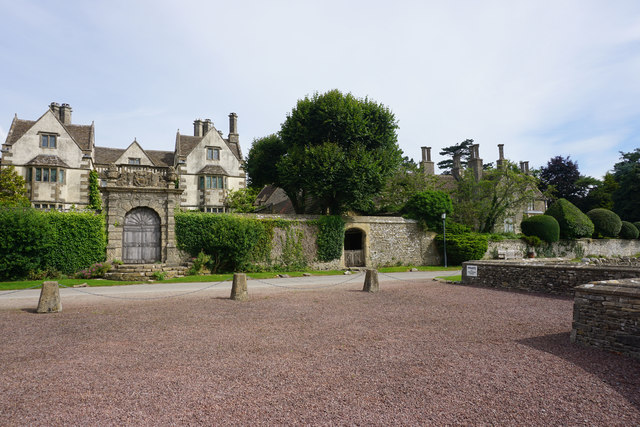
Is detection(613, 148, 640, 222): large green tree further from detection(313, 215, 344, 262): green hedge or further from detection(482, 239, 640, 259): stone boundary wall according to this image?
detection(313, 215, 344, 262): green hedge

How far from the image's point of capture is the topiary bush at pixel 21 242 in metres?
16.2

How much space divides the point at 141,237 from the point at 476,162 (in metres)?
34.1

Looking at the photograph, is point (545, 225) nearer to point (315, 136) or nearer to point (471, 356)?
point (315, 136)

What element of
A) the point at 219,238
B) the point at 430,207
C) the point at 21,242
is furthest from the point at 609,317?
the point at 21,242

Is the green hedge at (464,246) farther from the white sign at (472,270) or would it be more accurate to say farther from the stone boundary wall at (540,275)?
the white sign at (472,270)

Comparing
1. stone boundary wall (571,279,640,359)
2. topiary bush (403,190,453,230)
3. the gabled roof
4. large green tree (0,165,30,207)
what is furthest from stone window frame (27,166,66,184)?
stone boundary wall (571,279,640,359)

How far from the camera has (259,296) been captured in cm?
1232

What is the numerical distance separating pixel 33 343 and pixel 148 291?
7137 millimetres

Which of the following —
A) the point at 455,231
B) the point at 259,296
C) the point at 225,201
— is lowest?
the point at 259,296

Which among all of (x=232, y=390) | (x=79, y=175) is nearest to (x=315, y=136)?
(x=79, y=175)

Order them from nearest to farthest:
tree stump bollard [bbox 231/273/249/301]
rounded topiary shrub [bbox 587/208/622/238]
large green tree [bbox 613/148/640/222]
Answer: tree stump bollard [bbox 231/273/249/301]
rounded topiary shrub [bbox 587/208/622/238]
large green tree [bbox 613/148/640/222]

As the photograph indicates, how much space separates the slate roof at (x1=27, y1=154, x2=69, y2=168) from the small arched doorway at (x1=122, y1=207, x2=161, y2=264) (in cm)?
1431

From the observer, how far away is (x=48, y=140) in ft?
95.3

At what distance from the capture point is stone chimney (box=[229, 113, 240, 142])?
3800 cm
